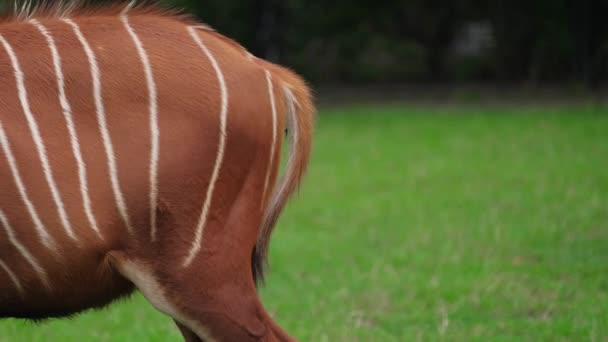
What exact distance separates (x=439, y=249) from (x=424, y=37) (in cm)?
1222

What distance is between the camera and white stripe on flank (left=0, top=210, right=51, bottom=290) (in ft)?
9.42

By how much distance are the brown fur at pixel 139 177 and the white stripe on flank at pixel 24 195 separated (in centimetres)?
1

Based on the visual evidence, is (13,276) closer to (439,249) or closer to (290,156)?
(290,156)

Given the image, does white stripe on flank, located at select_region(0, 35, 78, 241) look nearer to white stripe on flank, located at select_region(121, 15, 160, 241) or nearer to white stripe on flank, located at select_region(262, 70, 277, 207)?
white stripe on flank, located at select_region(121, 15, 160, 241)

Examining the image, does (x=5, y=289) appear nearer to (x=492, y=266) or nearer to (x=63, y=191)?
(x=63, y=191)

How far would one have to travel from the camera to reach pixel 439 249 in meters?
6.57

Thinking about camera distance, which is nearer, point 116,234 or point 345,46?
point 116,234

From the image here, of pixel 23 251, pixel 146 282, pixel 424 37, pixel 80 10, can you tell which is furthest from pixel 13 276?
pixel 424 37

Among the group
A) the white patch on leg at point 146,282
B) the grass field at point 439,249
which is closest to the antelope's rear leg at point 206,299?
the white patch on leg at point 146,282

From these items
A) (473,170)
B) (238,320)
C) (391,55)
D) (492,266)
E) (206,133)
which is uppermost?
(206,133)

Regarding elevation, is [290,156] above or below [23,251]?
above

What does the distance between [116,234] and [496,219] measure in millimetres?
4796

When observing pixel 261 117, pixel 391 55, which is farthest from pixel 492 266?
pixel 391 55

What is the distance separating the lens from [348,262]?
6297 mm
